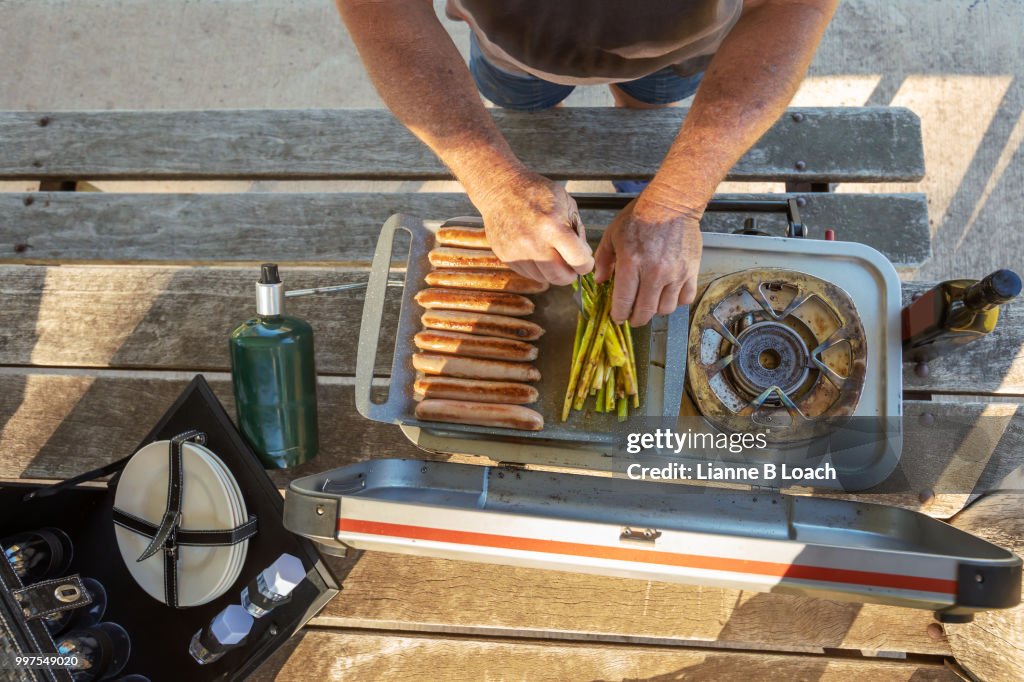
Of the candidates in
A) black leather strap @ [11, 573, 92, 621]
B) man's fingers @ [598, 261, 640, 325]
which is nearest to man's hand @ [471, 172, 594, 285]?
man's fingers @ [598, 261, 640, 325]

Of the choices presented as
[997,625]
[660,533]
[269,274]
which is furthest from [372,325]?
[997,625]

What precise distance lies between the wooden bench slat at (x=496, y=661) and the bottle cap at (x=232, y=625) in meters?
0.38

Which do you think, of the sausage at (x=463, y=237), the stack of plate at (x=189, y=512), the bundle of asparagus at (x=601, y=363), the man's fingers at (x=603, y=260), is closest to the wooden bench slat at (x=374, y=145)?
the sausage at (x=463, y=237)

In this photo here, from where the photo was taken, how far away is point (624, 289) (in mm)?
2104

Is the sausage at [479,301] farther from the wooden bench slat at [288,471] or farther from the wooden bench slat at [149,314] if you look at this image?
the wooden bench slat at [288,471]

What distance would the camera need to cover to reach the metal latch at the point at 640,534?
175cm

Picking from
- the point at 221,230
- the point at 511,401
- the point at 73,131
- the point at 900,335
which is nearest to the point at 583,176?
the point at 511,401

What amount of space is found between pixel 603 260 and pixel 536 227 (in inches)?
13.2

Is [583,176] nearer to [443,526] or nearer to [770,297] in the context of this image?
[770,297]

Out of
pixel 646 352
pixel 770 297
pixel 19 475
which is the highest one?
pixel 770 297

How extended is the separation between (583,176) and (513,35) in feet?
2.27

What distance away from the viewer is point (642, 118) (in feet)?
9.48

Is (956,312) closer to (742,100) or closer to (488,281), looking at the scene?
(742,100)

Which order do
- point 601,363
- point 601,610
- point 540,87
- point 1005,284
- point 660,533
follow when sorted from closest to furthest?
point 660,533 < point 1005,284 < point 601,363 < point 601,610 < point 540,87
